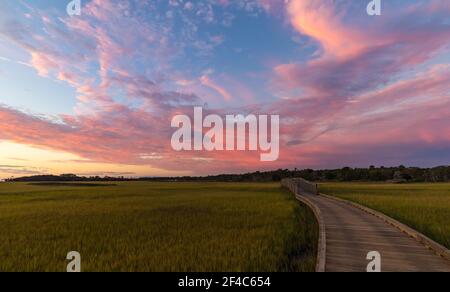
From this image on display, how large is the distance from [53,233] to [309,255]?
1303cm

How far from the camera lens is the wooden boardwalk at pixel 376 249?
8.94 m

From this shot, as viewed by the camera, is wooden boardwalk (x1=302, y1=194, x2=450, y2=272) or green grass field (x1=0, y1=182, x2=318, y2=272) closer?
wooden boardwalk (x1=302, y1=194, x2=450, y2=272)

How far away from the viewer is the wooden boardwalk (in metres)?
8.94

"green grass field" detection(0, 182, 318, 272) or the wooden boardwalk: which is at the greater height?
the wooden boardwalk

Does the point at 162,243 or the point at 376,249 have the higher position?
the point at 376,249

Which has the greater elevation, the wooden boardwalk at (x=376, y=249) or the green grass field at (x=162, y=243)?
the wooden boardwalk at (x=376, y=249)

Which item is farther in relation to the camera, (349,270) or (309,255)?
(309,255)

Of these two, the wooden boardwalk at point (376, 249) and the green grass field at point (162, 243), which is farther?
the green grass field at point (162, 243)

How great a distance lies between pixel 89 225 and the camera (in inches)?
763

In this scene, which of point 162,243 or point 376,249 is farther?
point 162,243

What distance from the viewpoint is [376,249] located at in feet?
35.7

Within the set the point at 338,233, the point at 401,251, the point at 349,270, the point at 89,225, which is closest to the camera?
the point at 349,270
